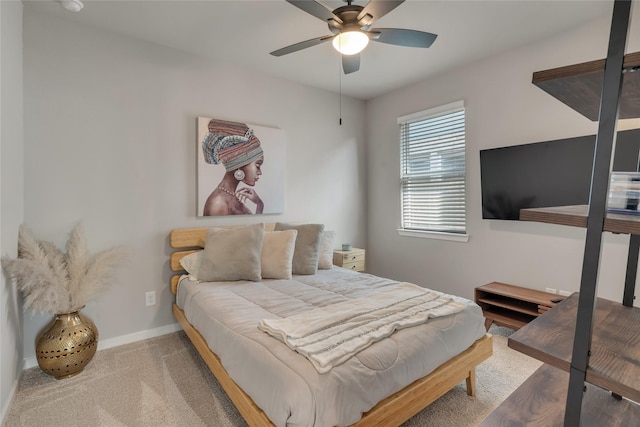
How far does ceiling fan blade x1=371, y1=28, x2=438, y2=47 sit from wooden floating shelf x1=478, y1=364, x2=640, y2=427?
6.56ft

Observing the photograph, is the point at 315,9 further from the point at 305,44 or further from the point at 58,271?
the point at 58,271

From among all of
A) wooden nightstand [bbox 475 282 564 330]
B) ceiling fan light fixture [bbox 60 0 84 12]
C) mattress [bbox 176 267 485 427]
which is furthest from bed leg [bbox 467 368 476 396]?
ceiling fan light fixture [bbox 60 0 84 12]

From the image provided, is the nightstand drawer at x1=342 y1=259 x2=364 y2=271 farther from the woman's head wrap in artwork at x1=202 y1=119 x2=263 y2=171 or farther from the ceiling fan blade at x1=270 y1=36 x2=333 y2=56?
the ceiling fan blade at x1=270 y1=36 x2=333 y2=56

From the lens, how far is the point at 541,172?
2.83m

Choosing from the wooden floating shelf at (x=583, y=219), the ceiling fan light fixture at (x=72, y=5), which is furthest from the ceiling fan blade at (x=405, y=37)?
the ceiling fan light fixture at (x=72, y=5)

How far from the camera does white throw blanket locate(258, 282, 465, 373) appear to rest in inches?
58.9

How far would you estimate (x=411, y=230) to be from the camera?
4.05m

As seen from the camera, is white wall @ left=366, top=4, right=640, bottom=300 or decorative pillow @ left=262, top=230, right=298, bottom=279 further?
decorative pillow @ left=262, top=230, right=298, bottom=279

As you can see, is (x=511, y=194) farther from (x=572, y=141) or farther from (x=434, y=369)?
(x=434, y=369)

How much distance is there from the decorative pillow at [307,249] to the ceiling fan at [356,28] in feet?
5.46

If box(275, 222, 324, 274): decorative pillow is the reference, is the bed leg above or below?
below

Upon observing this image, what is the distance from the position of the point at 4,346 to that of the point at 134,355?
2.94ft

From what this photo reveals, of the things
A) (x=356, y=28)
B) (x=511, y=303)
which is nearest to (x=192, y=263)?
(x=356, y=28)

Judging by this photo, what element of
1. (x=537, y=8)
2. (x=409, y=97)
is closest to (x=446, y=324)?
(x=537, y=8)
